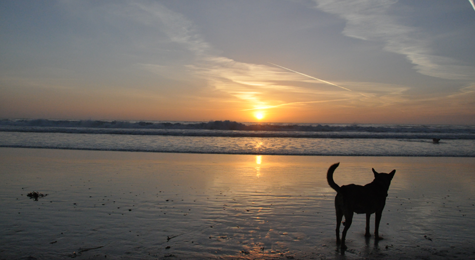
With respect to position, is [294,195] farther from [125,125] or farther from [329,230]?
[125,125]

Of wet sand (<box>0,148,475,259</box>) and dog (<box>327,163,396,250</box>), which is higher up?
dog (<box>327,163,396,250</box>)

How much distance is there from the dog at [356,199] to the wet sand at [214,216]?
0.41 metres

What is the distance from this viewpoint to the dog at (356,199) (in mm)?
4297

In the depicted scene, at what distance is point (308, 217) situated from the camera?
5.66 meters

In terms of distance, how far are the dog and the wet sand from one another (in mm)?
408

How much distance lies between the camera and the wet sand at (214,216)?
13.9ft

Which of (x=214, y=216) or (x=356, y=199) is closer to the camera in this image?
(x=356, y=199)

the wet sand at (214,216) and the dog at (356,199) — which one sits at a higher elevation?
the dog at (356,199)

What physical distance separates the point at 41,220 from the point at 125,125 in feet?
140

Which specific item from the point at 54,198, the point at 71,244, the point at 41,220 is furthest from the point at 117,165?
the point at 71,244

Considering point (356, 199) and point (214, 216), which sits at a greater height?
point (356, 199)

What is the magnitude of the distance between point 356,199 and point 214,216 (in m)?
2.64

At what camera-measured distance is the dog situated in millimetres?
4297

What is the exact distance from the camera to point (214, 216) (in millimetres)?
5629
